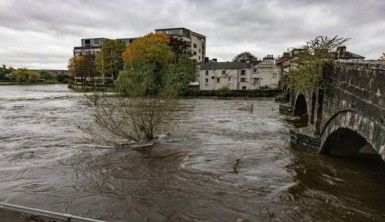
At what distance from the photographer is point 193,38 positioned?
117 metres

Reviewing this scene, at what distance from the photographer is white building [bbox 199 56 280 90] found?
79.8 m

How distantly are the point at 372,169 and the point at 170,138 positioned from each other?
12493 mm

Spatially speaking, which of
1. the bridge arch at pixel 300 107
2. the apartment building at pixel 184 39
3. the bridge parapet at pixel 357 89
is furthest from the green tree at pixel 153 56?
the bridge parapet at pixel 357 89

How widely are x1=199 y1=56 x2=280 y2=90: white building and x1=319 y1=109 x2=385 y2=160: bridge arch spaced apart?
6160 cm

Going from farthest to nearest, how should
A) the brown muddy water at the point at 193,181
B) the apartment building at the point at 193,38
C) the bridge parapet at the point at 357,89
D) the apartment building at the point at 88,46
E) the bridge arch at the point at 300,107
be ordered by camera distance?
the apartment building at the point at 88,46 → the apartment building at the point at 193,38 → the bridge arch at the point at 300,107 → the brown muddy water at the point at 193,181 → the bridge parapet at the point at 357,89

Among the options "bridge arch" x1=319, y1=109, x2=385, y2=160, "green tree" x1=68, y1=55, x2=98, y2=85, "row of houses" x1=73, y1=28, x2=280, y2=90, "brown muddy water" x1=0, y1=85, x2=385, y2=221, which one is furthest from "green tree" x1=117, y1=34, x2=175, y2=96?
"bridge arch" x1=319, y1=109, x2=385, y2=160

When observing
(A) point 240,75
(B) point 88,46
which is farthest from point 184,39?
(B) point 88,46

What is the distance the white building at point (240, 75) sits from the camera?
262ft

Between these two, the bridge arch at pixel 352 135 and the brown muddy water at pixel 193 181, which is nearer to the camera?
the bridge arch at pixel 352 135

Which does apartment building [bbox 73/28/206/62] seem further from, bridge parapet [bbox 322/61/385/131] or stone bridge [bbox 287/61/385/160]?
bridge parapet [bbox 322/61/385/131]

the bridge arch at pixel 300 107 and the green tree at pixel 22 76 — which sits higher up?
the green tree at pixel 22 76

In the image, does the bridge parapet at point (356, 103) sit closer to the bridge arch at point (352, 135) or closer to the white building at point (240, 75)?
the bridge arch at point (352, 135)

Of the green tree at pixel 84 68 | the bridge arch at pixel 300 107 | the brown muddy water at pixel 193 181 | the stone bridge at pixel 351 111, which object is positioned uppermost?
the green tree at pixel 84 68

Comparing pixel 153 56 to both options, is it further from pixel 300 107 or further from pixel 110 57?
pixel 300 107
